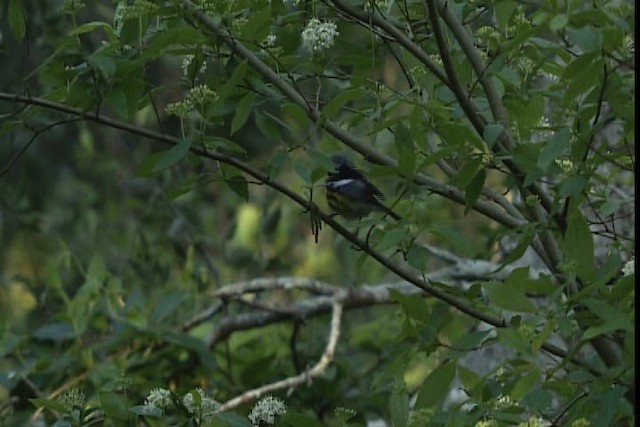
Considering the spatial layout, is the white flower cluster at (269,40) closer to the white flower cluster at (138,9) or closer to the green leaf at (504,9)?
the white flower cluster at (138,9)

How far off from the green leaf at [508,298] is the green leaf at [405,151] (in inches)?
13.6

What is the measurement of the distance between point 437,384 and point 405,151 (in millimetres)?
374

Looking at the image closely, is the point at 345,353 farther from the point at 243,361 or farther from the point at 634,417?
the point at 634,417

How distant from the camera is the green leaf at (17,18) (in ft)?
7.88

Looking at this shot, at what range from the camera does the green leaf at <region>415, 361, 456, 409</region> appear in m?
2.09

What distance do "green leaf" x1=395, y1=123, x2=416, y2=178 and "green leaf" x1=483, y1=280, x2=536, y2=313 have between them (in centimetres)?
35

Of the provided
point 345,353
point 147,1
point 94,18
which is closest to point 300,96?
point 147,1

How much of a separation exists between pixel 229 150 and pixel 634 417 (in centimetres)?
93

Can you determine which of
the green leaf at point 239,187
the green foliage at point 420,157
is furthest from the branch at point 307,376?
the green leaf at point 239,187

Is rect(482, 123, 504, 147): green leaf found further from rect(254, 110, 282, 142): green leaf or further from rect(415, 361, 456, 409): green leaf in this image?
rect(254, 110, 282, 142): green leaf

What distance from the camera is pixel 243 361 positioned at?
13.6 feet

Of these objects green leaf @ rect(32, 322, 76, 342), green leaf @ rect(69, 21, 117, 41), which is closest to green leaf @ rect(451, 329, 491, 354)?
green leaf @ rect(69, 21, 117, 41)

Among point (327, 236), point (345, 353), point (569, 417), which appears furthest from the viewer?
point (327, 236)

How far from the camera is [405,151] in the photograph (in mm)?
2100
